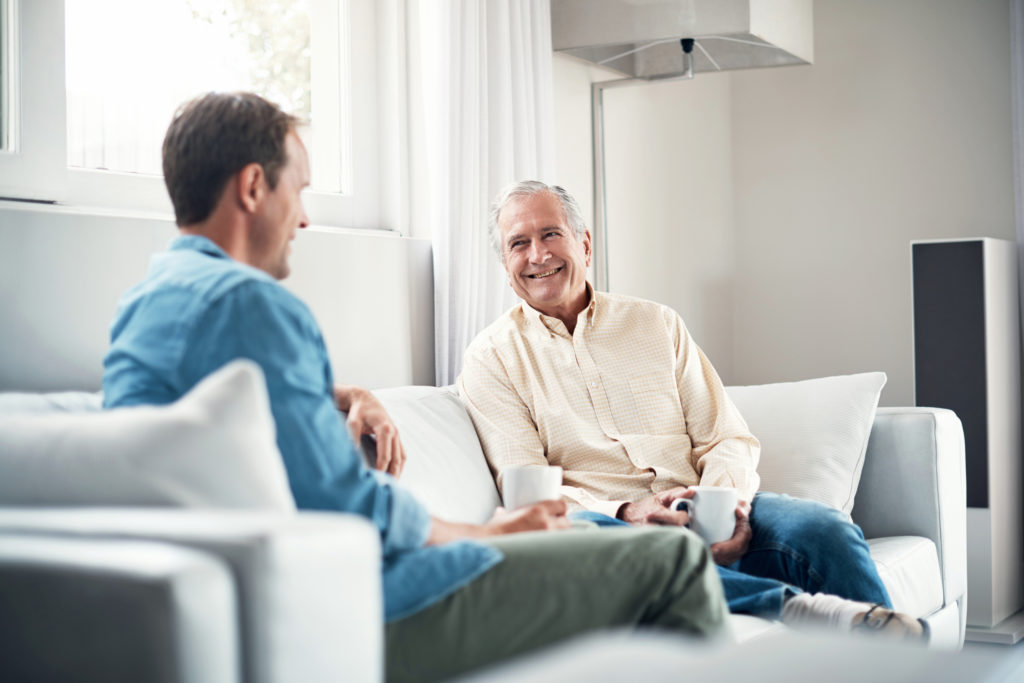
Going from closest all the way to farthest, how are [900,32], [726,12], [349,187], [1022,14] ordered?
[349,187]
[726,12]
[1022,14]
[900,32]

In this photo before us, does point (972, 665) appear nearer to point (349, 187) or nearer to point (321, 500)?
point (321, 500)

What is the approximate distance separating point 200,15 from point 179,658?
6.30 ft

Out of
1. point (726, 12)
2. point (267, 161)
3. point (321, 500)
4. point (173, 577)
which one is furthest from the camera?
point (726, 12)

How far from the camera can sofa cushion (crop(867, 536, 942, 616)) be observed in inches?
93.1

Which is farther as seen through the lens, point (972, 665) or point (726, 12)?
point (726, 12)

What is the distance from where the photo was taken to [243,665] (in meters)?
1.03

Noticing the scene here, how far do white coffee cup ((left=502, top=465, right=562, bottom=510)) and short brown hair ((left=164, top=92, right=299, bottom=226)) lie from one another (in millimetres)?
549

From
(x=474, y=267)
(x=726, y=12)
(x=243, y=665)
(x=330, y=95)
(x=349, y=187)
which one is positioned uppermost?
(x=726, y=12)

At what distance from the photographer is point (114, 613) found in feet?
3.28

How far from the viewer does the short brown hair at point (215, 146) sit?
1.56m

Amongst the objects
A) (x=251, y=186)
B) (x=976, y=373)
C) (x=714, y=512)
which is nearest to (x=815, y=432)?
(x=714, y=512)

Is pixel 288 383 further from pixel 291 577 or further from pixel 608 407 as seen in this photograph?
pixel 608 407

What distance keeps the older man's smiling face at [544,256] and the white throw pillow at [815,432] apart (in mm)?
578

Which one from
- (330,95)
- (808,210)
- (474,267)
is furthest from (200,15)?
(808,210)
